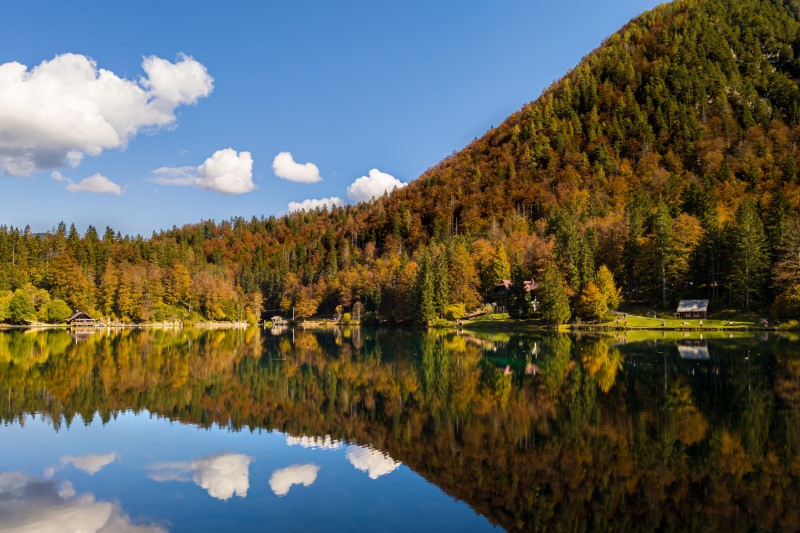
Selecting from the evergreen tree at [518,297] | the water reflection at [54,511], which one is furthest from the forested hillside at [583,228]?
the water reflection at [54,511]

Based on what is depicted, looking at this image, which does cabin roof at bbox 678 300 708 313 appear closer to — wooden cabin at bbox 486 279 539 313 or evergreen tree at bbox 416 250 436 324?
wooden cabin at bbox 486 279 539 313

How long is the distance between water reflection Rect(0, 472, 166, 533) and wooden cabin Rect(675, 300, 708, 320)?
78732 mm

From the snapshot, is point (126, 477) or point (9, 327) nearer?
point (126, 477)

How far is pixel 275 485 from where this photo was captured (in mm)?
17562

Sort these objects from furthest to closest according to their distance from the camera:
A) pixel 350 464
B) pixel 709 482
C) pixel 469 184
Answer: pixel 469 184, pixel 350 464, pixel 709 482

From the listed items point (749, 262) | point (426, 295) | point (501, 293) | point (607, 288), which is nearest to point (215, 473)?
point (607, 288)

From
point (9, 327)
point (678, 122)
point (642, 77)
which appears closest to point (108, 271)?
point (9, 327)

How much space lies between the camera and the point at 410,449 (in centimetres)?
2045

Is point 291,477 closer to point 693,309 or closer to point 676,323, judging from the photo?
point 676,323

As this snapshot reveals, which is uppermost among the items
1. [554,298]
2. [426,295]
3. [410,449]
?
[426,295]

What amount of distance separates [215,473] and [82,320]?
118 meters

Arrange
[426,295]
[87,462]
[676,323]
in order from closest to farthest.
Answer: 1. [87,462]
2. [676,323]
3. [426,295]

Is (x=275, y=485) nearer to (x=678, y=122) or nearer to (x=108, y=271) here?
(x=108, y=271)

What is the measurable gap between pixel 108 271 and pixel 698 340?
117982 mm
